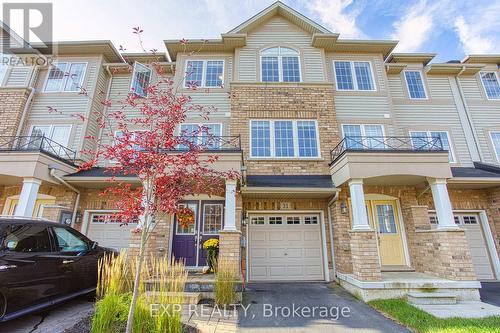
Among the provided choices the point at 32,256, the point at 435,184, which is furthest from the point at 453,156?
the point at 32,256

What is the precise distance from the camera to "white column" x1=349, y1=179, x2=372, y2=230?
6.91m

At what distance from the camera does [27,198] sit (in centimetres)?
738

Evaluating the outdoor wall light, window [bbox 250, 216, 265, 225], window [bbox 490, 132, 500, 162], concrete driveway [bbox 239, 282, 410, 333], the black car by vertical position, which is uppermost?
window [bbox 490, 132, 500, 162]

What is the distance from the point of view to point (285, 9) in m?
11.6

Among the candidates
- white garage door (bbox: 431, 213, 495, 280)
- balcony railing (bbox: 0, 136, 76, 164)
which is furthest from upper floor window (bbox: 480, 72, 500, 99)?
balcony railing (bbox: 0, 136, 76, 164)

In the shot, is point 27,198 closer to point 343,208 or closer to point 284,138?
point 284,138

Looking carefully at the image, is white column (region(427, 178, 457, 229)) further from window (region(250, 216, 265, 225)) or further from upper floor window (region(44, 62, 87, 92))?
upper floor window (region(44, 62, 87, 92))

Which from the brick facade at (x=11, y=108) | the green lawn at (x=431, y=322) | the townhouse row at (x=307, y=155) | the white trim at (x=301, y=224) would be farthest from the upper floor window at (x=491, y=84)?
the brick facade at (x=11, y=108)

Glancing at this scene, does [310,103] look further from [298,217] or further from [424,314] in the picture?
[424,314]

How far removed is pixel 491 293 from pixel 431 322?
4.49 metres

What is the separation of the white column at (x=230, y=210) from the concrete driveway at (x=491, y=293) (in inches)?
273

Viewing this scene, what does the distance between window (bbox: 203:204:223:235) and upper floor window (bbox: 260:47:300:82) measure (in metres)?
5.97

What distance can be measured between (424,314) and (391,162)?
13.4 feet

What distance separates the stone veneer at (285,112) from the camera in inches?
370
